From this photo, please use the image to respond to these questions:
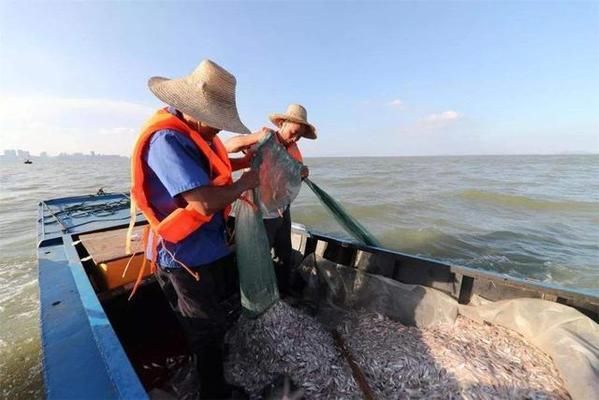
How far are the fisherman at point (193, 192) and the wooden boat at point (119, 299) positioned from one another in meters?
0.56

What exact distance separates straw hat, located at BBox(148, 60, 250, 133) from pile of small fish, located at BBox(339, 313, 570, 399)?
8.79 ft

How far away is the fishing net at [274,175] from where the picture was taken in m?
3.32

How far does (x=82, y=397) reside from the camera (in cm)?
174

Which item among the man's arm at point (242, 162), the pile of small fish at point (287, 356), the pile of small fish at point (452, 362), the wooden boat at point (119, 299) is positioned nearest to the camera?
the wooden boat at point (119, 299)

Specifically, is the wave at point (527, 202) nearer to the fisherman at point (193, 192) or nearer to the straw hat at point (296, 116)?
the straw hat at point (296, 116)

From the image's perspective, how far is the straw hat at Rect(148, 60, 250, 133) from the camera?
2145mm

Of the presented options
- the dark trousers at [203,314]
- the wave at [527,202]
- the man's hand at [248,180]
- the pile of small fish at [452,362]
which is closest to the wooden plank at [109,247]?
the dark trousers at [203,314]

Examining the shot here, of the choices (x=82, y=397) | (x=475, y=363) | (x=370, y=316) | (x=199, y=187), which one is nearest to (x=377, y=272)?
(x=370, y=316)

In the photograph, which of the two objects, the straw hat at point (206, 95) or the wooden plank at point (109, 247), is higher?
the straw hat at point (206, 95)

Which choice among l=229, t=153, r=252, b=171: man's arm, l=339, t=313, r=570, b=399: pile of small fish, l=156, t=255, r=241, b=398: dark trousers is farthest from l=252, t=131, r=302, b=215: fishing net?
l=339, t=313, r=570, b=399: pile of small fish

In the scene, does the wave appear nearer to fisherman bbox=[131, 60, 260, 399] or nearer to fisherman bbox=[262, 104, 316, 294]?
fisherman bbox=[262, 104, 316, 294]

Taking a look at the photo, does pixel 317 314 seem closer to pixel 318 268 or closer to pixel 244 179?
pixel 318 268

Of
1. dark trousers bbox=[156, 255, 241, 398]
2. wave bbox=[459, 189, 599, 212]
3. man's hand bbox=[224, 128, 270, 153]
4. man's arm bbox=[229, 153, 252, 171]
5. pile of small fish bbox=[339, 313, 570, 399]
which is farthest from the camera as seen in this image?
wave bbox=[459, 189, 599, 212]

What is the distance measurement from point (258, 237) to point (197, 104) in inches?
62.1
